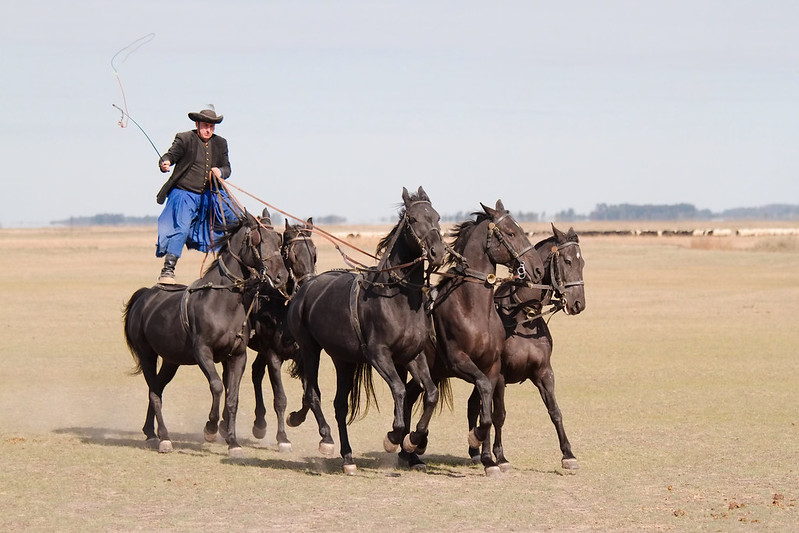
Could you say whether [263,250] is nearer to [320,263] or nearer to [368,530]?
[368,530]

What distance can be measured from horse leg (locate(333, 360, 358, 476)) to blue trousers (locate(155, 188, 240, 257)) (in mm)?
2790

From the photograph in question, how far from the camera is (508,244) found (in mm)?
11227

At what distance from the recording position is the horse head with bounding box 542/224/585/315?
11.8 metres

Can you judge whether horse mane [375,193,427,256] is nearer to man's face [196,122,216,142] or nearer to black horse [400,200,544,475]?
black horse [400,200,544,475]

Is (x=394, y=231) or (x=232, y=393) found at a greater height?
(x=394, y=231)

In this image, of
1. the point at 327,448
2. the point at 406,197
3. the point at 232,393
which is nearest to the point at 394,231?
the point at 406,197

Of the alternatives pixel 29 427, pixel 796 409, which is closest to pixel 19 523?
pixel 29 427

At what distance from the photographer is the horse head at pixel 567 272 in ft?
38.7

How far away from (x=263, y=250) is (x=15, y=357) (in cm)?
1064

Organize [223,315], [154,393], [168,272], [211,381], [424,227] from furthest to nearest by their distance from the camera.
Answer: [168,272], [154,393], [223,315], [211,381], [424,227]

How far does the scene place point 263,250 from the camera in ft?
41.0

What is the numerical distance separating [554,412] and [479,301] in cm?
132

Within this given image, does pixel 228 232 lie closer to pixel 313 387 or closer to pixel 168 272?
pixel 168 272

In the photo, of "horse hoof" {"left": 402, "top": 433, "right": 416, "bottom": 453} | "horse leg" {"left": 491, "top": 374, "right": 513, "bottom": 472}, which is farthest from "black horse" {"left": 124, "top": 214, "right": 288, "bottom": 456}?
"horse leg" {"left": 491, "top": 374, "right": 513, "bottom": 472}
